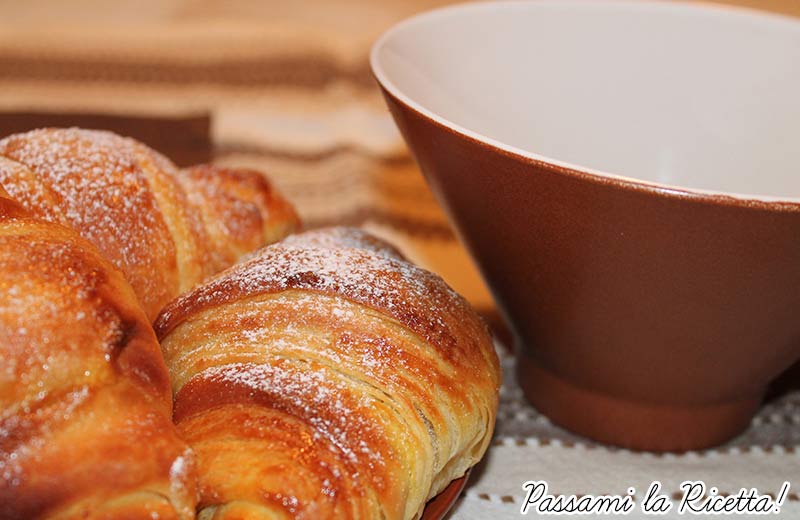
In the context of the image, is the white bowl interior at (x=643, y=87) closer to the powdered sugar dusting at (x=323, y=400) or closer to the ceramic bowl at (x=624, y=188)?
the ceramic bowl at (x=624, y=188)

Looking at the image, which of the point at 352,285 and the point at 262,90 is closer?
the point at 352,285

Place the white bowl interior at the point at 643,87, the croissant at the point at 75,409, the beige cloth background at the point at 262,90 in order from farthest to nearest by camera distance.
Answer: the beige cloth background at the point at 262,90
the white bowl interior at the point at 643,87
the croissant at the point at 75,409

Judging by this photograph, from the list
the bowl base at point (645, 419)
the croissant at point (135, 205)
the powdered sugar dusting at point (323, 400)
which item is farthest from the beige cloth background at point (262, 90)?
the powdered sugar dusting at point (323, 400)

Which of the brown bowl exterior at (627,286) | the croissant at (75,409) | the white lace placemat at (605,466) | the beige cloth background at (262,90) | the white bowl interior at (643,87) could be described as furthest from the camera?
the beige cloth background at (262,90)

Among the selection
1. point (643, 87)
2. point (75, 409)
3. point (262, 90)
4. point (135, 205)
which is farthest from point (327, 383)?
point (262, 90)

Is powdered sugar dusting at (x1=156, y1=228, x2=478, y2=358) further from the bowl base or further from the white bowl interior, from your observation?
the white bowl interior

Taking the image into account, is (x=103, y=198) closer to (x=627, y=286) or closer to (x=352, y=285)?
(x=352, y=285)

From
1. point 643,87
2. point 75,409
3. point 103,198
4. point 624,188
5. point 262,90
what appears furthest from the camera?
point 262,90

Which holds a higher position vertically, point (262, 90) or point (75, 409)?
point (75, 409)

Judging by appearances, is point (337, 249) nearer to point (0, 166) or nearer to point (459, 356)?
point (459, 356)
